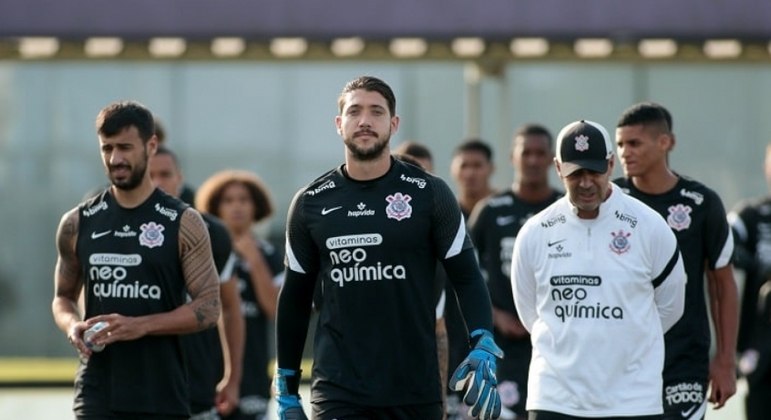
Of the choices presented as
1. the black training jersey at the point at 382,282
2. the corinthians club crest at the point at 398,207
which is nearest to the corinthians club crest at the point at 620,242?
the black training jersey at the point at 382,282

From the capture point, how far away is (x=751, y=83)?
69.3 ft

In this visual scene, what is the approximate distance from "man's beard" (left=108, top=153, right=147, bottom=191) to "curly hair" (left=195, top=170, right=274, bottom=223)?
11.7 feet

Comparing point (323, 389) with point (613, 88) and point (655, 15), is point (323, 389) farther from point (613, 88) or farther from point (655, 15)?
point (613, 88)

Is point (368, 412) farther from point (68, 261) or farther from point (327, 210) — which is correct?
point (68, 261)

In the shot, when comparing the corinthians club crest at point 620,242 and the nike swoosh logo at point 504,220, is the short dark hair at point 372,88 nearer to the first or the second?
the corinthians club crest at point 620,242

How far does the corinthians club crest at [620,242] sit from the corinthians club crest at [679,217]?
1.15 m

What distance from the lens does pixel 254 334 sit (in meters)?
11.5

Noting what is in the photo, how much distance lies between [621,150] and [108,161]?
2726mm

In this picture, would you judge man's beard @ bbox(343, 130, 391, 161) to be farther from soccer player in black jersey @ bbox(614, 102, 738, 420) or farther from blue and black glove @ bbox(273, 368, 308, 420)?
soccer player in black jersey @ bbox(614, 102, 738, 420)

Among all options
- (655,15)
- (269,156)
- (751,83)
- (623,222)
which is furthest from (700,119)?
(623,222)

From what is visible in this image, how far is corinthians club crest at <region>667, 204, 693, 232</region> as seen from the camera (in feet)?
29.1

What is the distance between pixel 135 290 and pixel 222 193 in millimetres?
3847

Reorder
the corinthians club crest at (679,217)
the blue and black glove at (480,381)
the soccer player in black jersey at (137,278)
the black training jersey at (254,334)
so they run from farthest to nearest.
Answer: the black training jersey at (254,334), the corinthians club crest at (679,217), the soccer player in black jersey at (137,278), the blue and black glove at (480,381)

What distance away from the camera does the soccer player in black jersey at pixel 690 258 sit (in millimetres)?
8773
